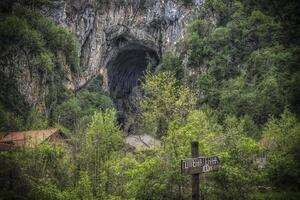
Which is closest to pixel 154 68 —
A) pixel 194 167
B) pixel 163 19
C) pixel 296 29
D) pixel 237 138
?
pixel 163 19

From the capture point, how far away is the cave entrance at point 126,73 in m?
61.4

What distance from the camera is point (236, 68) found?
51.0 metres

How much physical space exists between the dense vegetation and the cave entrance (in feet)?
24.6

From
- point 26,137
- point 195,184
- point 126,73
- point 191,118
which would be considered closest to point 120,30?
point 126,73

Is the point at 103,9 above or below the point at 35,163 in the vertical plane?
above

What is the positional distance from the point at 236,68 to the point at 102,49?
17242 mm

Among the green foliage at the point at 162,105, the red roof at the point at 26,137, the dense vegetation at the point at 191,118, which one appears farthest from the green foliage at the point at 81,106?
the red roof at the point at 26,137

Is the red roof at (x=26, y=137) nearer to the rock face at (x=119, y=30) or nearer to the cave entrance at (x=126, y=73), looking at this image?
the rock face at (x=119, y=30)

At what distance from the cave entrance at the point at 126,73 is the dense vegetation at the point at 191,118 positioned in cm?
751

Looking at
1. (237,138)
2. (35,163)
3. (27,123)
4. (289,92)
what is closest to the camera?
(35,163)

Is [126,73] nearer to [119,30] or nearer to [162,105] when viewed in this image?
[119,30]

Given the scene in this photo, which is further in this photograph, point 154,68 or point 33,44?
point 154,68

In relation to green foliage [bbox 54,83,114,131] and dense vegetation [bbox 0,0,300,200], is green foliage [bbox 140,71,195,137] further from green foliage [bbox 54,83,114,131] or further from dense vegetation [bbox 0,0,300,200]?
green foliage [bbox 54,83,114,131]

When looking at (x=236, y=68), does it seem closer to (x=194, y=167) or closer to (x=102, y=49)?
(x=102, y=49)
